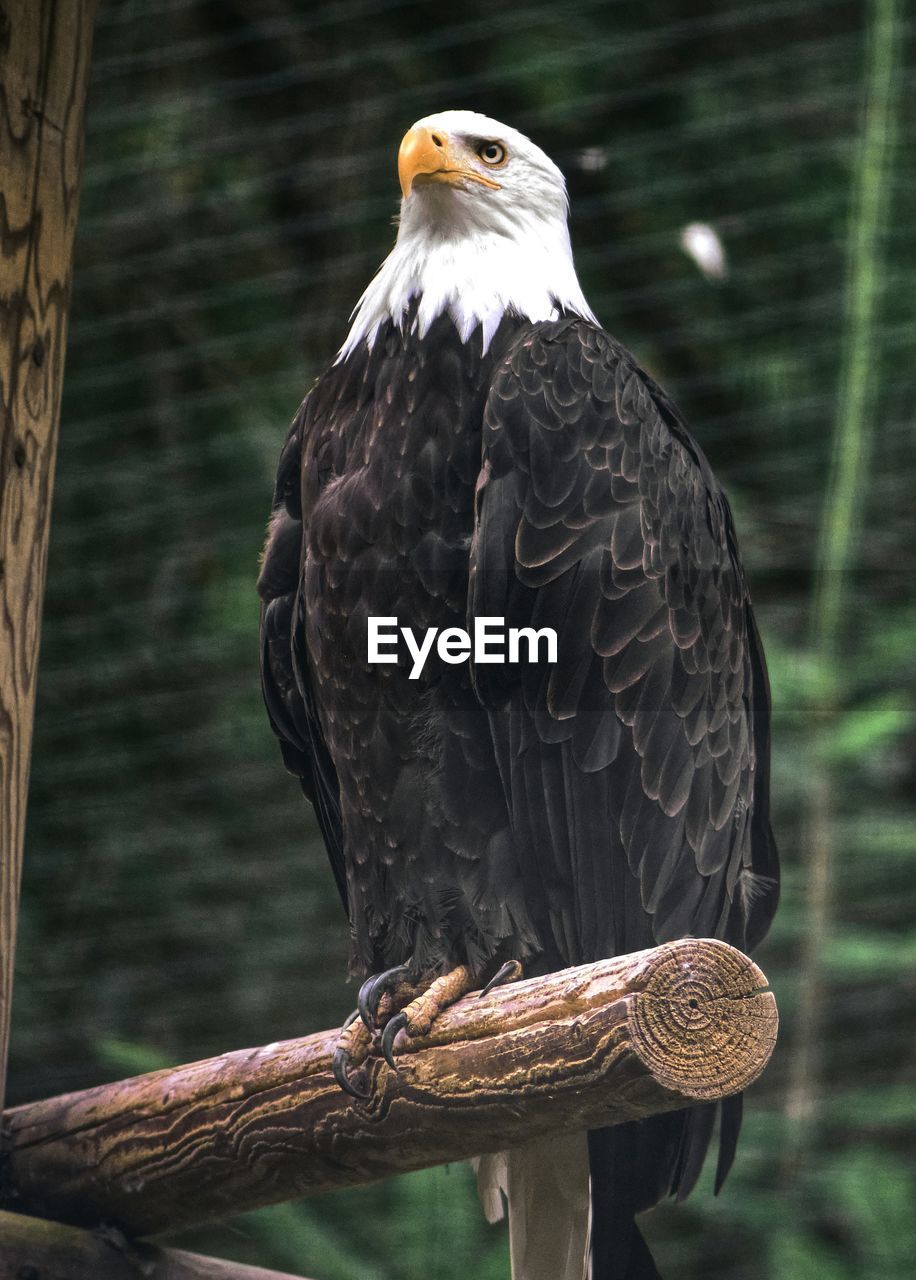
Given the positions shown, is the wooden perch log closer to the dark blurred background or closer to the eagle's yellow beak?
the eagle's yellow beak

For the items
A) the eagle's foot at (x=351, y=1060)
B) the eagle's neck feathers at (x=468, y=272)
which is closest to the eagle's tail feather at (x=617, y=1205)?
the eagle's foot at (x=351, y=1060)

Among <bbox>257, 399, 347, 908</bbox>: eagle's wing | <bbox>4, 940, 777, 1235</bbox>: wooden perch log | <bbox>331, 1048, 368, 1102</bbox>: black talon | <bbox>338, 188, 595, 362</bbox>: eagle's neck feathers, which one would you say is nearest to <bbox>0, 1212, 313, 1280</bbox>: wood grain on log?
<bbox>4, 940, 777, 1235</bbox>: wooden perch log

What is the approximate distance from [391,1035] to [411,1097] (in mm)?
110

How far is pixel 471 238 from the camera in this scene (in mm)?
2049

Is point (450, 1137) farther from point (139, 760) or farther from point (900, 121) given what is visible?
point (900, 121)

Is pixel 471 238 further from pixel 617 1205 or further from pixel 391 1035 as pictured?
pixel 617 1205

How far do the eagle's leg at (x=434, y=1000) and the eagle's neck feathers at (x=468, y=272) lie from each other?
0.69m

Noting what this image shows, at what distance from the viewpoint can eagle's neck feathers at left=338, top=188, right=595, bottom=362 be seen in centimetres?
195

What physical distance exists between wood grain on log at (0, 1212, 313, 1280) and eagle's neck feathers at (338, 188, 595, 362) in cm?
102

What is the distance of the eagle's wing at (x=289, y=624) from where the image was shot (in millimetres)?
2045

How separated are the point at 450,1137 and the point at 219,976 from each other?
Result: 1.56 meters

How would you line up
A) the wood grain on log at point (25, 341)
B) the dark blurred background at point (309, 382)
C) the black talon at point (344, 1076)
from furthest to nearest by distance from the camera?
the dark blurred background at point (309, 382)
the wood grain on log at point (25, 341)
the black talon at point (344, 1076)

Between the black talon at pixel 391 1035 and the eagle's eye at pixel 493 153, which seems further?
the eagle's eye at pixel 493 153

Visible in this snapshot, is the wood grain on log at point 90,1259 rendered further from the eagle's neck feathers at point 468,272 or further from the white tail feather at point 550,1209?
the eagle's neck feathers at point 468,272
